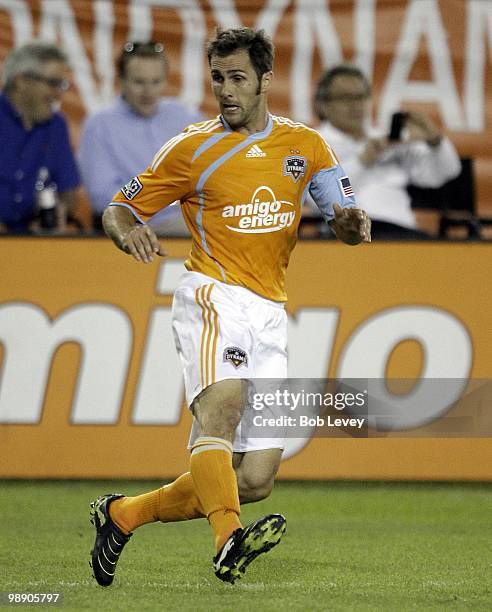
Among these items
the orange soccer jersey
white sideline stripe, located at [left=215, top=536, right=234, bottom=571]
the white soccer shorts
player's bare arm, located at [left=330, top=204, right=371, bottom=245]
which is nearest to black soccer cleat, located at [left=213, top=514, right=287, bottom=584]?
white sideline stripe, located at [left=215, top=536, right=234, bottom=571]

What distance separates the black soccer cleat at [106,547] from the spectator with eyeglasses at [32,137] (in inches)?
161

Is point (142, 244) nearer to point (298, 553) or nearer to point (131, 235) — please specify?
point (131, 235)

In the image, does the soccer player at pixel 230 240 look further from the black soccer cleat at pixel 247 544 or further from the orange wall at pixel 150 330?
the orange wall at pixel 150 330

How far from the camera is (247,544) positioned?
4.65 m

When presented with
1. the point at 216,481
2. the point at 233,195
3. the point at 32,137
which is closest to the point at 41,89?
the point at 32,137

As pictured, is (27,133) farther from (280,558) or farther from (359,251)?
(280,558)


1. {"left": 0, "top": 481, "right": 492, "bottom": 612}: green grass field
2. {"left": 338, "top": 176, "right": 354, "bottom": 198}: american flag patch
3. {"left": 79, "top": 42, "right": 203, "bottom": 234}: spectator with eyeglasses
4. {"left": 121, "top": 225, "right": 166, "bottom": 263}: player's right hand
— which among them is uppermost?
{"left": 338, "top": 176, "right": 354, "bottom": 198}: american flag patch

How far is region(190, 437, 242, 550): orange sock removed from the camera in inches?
192

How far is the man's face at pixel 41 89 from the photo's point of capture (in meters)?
9.10

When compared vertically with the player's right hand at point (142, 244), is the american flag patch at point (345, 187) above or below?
above

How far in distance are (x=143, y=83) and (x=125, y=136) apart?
0.42m

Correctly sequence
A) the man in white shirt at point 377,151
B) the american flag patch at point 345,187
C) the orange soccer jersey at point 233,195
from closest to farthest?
the orange soccer jersey at point 233,195
the american flag patch at point 345,187
the man in white shirt at point 377,151

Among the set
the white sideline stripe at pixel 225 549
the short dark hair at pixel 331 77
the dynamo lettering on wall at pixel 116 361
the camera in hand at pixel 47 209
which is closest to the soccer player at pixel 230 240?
the white sideline stripe at pixel 225 549

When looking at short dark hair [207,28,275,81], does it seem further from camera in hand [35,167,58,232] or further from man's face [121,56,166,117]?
man's face [121,56,166,117]
